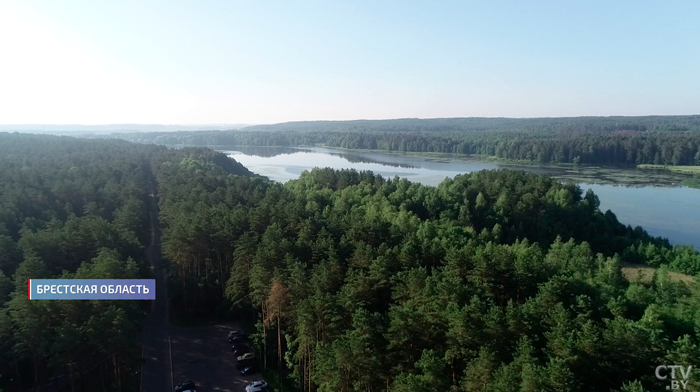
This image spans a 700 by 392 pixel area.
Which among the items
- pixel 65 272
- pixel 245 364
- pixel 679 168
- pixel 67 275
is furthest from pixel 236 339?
pixel 679 168

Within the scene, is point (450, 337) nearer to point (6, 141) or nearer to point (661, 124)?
point (6, 141)

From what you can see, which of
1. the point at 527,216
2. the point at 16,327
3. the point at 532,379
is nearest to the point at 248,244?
the point at 16,327

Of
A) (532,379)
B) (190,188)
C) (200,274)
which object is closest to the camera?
(532,379)

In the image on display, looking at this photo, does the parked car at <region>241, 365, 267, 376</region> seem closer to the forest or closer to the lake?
the forest

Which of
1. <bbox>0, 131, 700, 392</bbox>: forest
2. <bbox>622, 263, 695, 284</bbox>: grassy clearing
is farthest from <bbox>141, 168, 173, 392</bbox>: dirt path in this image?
<bbox>622, 263, 695, 284</bbox>: grassy clearing

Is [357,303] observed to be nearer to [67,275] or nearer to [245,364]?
[245,364]

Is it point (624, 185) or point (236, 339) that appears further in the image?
point (624, 185)
